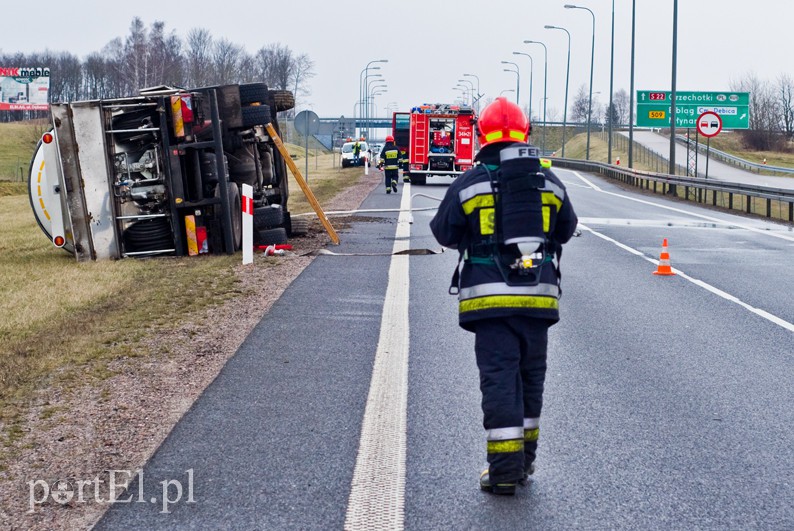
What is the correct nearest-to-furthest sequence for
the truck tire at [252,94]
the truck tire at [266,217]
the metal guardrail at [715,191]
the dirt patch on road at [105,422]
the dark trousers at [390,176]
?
the dirt patch on road at [105,422] → the truck tire at [252,94] → the truck tire at [266,217] → the metal guardrail at [715,191] → the dark trousers at [390,176]

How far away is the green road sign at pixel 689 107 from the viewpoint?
54.9m

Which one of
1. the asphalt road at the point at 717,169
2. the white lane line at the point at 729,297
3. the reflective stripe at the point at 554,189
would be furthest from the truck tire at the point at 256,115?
the asphalt road at the point at 717,169

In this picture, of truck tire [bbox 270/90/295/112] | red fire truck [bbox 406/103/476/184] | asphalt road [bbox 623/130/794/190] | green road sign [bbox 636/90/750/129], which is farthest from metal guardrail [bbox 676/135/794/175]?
truck tire [bbox 270/90/295/112]

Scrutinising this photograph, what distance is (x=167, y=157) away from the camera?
1448cm

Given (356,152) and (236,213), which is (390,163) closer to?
(236,213)

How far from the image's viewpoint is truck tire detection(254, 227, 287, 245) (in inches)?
648

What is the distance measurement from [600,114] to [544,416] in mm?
170003

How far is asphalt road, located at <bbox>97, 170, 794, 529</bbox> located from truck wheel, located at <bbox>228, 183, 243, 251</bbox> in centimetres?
328

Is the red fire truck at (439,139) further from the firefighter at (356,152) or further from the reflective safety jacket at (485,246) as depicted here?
the reflective safety jacket at (485,246)

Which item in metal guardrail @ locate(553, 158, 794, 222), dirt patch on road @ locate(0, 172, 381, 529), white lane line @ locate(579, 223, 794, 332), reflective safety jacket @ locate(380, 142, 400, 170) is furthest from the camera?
reflective safety jacket @ locate(380, 142, 400, 170)

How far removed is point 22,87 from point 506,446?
72.7m

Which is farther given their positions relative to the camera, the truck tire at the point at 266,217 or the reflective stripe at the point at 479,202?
the truck tire at the point at 266,217

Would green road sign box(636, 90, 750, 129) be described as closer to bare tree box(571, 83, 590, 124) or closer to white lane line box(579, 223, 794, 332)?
white lane line box(579, 223, 794, 332)

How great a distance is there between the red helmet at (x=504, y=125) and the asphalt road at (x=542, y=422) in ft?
4.96
